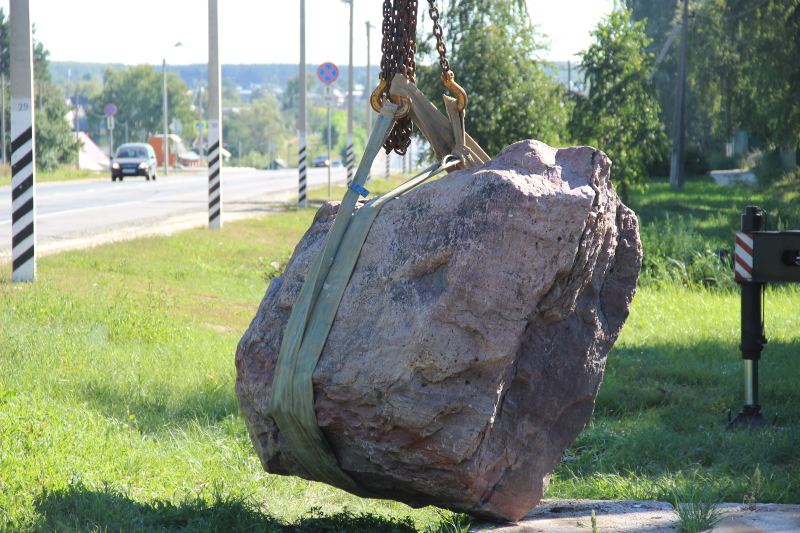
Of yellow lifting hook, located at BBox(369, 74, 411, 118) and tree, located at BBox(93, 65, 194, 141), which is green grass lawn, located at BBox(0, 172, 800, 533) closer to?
yellow lifting hook, located at BBox(369, 74, 411, 118)

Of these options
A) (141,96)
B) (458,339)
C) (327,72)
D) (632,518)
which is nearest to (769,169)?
(327,72)

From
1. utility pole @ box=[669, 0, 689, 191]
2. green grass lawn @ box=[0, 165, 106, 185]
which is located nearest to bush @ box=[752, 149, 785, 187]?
utility pole @ box=[669, 0, 689, 191]

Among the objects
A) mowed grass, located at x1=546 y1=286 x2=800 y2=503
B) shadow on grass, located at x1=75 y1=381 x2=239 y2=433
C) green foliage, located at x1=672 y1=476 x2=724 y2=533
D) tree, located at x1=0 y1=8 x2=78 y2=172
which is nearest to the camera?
green foliage, located at x1=672 y1=476 x2=724 y2=533

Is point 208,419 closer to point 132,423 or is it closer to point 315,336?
point 132,423

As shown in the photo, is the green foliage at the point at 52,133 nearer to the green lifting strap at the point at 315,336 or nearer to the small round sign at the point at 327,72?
the small round sign at the point at 327,72

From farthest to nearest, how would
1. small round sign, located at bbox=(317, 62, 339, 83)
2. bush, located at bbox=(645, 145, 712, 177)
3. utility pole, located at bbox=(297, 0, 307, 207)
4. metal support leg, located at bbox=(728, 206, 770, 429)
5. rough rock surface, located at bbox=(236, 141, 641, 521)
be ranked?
bush, located at bbox=(645, 145, 712, 177)
small round sign, located at bbox=(317, 62, 339, 83)
utility pole, located at bbox=(297, 0, 307, 207)
metal support leg, located at bbox=(728, 206, 770, 429)
rough rock surface, located at bbox=(236, 141, 641, 521)

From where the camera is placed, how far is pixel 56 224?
50.0 ft

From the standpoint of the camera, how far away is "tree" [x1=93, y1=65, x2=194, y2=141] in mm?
77062

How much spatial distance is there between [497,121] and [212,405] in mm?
13430

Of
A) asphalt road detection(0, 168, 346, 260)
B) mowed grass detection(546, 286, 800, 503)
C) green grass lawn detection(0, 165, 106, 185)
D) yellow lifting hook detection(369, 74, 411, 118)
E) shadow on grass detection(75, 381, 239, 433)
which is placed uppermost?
yellow lifting hook detection(369, 74, 411, 118)

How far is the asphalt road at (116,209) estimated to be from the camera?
44.2 ft

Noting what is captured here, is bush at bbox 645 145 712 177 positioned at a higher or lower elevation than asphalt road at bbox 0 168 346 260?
higher

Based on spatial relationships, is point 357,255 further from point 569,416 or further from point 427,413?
point 569,416

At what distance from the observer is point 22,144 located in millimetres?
8891
